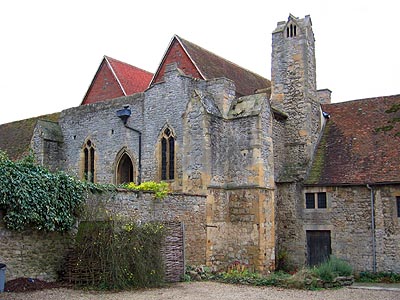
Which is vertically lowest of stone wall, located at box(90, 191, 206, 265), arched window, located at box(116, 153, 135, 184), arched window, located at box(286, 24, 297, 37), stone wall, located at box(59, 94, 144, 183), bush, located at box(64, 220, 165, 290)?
bush, located at box(64, 220, 165, 290)

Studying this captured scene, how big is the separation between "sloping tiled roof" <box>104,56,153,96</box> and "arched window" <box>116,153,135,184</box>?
5.33 metres

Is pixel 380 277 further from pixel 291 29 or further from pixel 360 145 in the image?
pixel 291 29

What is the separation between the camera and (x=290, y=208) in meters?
20.1

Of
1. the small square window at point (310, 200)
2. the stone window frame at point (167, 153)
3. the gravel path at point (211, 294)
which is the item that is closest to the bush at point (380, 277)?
the small square window at point (310, 200)

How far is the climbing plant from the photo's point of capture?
1238cm

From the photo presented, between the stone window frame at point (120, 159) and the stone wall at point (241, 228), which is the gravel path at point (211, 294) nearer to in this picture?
the stone wall at point (241, 228)

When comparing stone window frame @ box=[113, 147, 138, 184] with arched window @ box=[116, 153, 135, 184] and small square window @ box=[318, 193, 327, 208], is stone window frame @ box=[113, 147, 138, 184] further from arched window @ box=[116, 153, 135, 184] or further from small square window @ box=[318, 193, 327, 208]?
small square window @ box=[318, 193, 327, 208]

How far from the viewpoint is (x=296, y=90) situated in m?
21.4

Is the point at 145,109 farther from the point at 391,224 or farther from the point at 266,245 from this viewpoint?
the point at 391,224

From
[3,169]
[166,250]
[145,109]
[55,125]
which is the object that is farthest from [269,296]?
[55,125]

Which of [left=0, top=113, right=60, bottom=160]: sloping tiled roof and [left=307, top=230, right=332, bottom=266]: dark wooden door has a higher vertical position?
[left=0, top=113, right=60, bottom=160]: sloping tiled roof

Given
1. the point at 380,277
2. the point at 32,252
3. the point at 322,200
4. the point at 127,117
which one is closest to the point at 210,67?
the point at 127,117

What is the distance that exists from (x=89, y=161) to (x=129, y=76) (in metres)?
6.88

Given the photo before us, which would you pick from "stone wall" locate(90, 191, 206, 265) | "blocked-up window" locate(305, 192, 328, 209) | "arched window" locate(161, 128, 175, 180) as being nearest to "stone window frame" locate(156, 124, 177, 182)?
"arched window" locate(161, 128, 175, 180)
